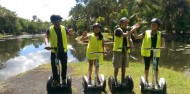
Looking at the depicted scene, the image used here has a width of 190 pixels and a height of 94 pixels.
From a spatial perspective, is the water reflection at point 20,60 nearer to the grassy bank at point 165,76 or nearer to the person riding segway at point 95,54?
the grassy bank at point 165,76

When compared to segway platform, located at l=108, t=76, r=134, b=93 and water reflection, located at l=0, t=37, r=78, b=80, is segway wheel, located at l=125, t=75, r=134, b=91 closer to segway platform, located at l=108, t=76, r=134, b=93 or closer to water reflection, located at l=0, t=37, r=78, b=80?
segway platform, located at l=108, t=76, r=134, b=93

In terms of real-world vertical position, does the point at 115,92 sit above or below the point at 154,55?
below

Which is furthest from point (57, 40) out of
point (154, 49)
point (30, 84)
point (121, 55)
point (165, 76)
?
point (165, 76)

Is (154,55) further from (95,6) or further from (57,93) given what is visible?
(95,6)

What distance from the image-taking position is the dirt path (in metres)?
10.8

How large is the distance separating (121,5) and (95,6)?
16.2 m

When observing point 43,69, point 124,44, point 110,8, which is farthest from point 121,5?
point 124,44

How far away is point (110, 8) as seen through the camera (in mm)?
71625

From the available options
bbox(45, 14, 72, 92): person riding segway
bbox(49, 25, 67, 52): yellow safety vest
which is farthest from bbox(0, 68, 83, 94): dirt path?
bbox(49, 25, 67, 52): yellow safety vest

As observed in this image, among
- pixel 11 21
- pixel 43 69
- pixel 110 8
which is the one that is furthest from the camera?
pixel 11 21

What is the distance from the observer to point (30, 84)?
12.0 meters

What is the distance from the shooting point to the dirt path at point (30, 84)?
35.5 ft

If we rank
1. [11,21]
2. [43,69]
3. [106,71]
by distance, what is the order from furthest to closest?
[11,21] < [43,69] < [106,71]

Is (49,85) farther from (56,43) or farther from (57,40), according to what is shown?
(57,40)
